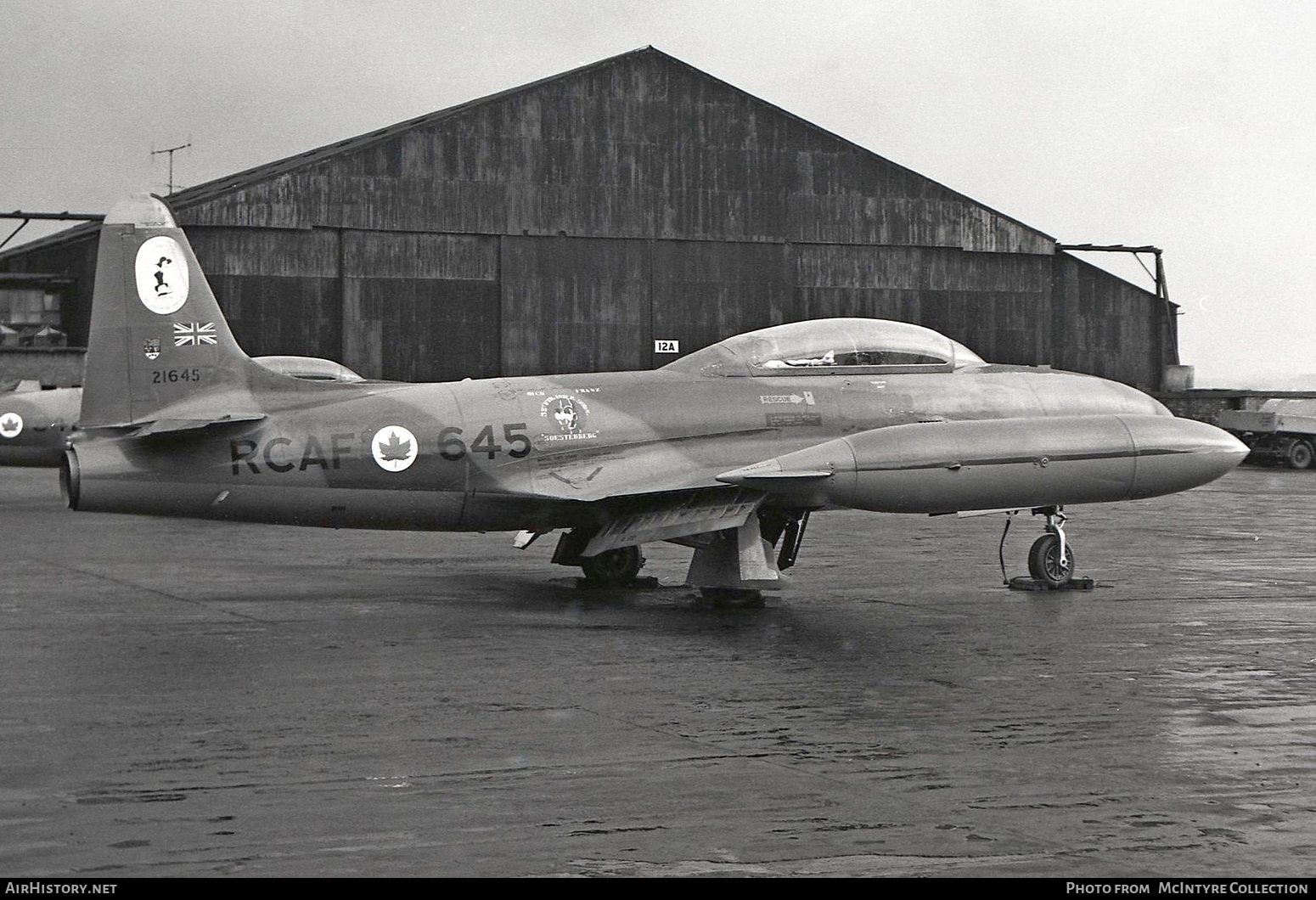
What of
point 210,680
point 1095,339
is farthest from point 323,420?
point 1095,339

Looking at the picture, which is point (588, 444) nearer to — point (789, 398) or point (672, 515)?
point (672, 515)

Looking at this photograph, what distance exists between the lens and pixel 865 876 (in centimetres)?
575

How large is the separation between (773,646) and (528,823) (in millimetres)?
5454

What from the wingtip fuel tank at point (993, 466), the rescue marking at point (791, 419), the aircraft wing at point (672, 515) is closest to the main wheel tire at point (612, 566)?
the aircraft wing at point (672, 515)

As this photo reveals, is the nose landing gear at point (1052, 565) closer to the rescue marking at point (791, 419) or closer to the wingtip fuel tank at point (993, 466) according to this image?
the wingtip fuel tank at point (993, 466)

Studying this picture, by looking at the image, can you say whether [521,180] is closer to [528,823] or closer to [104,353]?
[104,353]

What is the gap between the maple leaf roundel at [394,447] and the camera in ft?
46.1

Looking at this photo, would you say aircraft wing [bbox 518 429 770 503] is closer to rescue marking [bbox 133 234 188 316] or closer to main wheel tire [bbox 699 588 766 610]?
main wheel tire [bbox 699 588 766 610]

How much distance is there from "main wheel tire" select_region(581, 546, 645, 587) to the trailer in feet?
104

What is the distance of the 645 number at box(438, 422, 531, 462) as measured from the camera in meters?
14.2

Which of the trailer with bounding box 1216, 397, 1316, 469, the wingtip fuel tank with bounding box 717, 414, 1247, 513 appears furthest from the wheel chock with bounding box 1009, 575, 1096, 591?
the trailer with bounding box 1216, 397, 1316, 469

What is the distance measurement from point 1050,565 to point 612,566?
4.32m

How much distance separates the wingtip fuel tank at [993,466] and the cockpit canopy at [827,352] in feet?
5.36

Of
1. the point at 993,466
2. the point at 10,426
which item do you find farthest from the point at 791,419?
the point at 10,426
